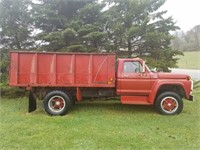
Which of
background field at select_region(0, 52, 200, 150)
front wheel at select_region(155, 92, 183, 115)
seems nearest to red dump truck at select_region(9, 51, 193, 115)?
front wheel at select_region(155, 92, 183, 115)

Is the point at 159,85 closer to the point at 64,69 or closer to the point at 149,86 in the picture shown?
the point at 149,86

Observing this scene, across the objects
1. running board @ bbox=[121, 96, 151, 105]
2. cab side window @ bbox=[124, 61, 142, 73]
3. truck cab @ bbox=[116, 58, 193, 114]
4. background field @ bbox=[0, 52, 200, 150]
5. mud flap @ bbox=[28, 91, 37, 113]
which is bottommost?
background field @ bbox=[0, 52, 200, 150]

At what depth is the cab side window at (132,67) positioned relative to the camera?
30.5 feet

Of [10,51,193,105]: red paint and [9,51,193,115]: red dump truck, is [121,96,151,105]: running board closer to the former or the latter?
[9,51,193,115]: red dump truck

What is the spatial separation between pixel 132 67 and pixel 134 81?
49cm

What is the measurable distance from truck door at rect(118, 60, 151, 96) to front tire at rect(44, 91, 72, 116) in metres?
1.81

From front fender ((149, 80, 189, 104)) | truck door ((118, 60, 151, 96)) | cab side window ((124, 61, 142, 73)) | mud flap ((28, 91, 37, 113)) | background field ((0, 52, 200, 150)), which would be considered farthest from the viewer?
mud flap ((28, 91, 37, 113))

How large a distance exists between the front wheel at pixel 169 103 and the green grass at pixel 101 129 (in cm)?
28

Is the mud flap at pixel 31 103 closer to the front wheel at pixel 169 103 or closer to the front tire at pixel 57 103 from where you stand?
the front tire at pixel 57 103

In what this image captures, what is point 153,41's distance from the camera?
12906 millimetres

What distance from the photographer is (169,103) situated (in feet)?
30.0

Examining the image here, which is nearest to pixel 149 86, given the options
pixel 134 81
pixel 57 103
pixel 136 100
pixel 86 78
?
pixel 134 81

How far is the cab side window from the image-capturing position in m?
9.30

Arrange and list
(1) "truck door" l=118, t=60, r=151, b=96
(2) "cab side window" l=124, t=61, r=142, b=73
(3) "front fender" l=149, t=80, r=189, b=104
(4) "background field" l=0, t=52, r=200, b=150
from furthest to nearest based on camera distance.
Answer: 1. (2) "cab side window" l=124, t=61, r=142, b=73
2. (1) "truck door" l=118, t=60, r=151, b=96
3. (3) "front fender" l=149, t=80, r=189, b=104
4. (4) "background field" l=0, t=52, r=200, b=150
